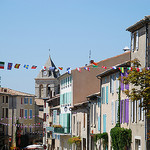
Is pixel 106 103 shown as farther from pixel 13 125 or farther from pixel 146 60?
pixel 13 125

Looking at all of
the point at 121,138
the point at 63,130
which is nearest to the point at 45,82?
the point at 63,130

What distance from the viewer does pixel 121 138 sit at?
1310 inches

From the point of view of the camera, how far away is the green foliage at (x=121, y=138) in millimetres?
32500

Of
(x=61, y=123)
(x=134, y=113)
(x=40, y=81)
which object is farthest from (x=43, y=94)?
(x=134, y=113)

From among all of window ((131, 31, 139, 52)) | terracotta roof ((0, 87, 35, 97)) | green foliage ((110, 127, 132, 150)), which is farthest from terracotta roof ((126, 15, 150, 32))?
terracotta roof ((0, 87, 35, 97))

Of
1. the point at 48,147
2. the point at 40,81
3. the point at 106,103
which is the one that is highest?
the point at 40,81

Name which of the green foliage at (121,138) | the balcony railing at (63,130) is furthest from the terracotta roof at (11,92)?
the green foliage at (121,138)

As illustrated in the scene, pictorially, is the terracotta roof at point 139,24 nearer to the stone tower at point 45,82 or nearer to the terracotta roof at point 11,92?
the terracotta roof at point 11,92

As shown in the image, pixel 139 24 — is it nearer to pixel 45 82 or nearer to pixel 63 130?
pixel 63 130

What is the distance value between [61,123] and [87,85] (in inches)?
445

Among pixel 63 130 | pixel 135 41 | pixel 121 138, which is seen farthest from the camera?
pixel 63 130

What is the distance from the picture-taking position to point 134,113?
31906 mm

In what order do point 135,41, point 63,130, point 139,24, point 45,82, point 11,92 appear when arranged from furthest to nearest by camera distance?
point 45,82 → point 11,92 → point 63,130 → point 135,41 → point 139,24

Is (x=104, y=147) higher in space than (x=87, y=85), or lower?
lower
